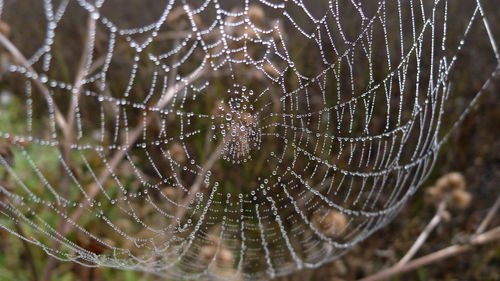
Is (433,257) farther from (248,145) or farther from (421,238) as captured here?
(248,145)

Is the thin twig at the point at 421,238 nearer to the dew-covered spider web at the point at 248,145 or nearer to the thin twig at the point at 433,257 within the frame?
the thin twig at the point at 433,257

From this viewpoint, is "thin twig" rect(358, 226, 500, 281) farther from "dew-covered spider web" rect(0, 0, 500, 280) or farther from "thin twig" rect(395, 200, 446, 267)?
"dew-covered spider web" rect(0, 0, 500, 280)

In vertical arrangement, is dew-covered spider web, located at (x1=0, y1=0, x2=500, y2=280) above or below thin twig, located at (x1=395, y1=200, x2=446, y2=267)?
above

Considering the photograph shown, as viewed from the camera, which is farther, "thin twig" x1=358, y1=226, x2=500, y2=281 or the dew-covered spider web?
the dew-covered spider web

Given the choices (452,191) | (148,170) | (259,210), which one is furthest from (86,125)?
(452,191)

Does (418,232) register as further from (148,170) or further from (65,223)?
(65,223)

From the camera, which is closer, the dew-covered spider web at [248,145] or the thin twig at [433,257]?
the thin twig at [433,257]

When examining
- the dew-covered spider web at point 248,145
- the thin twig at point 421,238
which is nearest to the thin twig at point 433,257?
the thin twig at point 421,238

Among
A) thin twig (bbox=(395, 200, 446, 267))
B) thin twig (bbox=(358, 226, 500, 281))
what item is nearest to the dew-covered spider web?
thin twig (bbox=(395, 200, 446, 267))
